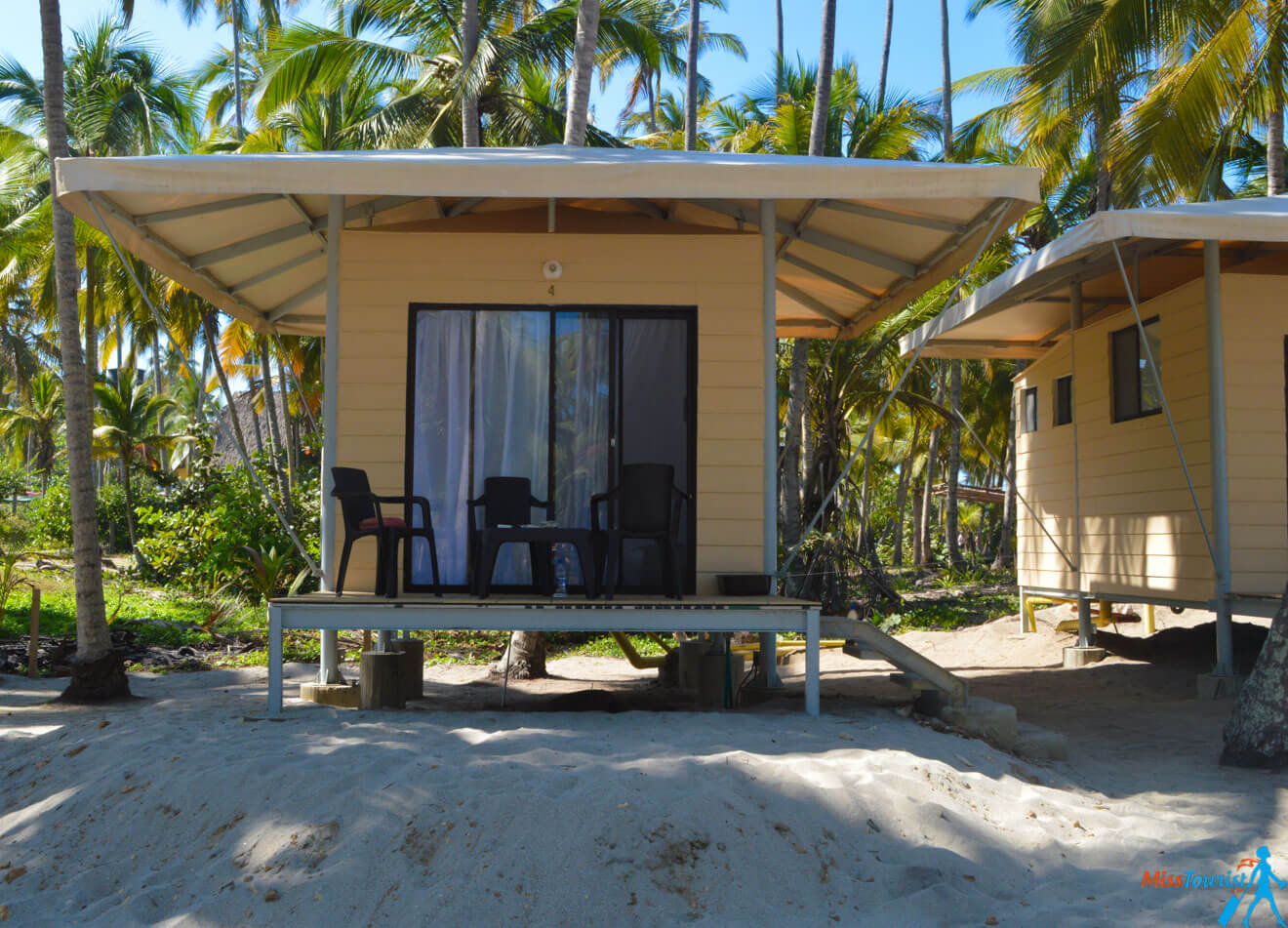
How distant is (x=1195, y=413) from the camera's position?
7891mm

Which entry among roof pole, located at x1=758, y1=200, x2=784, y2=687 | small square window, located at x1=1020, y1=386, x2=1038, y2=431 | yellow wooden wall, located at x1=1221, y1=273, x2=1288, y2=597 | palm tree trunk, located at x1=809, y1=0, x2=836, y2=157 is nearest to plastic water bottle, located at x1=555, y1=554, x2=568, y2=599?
roof pole, located at x1=758, y1=200, x2=784, y2=687

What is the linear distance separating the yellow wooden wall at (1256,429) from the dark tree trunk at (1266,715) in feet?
7.03

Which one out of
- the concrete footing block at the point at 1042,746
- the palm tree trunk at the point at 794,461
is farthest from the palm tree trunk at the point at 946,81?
the concrete footing block at the point at 1042,746

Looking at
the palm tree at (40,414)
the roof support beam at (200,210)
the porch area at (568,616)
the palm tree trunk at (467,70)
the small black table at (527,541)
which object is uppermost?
the palm tree trunk at (467,70)

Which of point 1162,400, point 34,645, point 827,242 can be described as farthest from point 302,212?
point 1162,400

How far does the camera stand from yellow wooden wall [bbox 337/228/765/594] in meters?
7.08

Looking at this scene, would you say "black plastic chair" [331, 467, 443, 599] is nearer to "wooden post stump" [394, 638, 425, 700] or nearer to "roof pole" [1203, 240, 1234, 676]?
"wooden post stump" [394, 638, 425, 700]

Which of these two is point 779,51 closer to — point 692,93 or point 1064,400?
point 692,93

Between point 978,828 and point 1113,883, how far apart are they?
547 mm

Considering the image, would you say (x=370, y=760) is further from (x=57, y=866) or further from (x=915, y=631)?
(x=915, y=631)

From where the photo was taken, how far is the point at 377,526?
630cm

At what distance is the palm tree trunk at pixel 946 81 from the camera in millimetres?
19844

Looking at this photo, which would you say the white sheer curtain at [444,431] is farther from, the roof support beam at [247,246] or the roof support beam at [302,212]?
the roof support beam at [247,246]

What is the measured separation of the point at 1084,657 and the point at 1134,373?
8.74 ft
